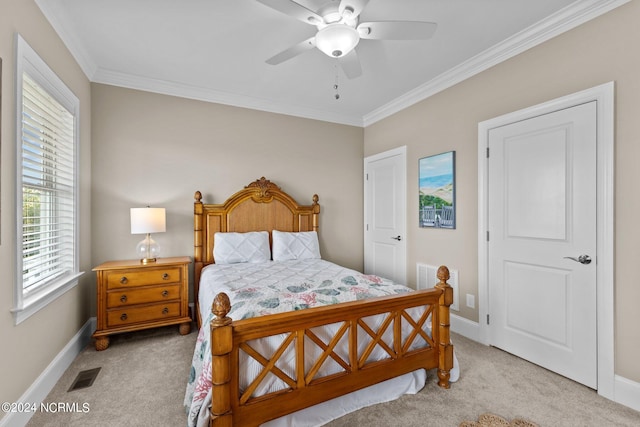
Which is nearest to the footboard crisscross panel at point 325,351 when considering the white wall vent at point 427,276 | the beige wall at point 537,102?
the beige wall at point 537,102

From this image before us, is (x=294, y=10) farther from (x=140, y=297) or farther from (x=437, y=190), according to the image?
(x=140, y=297)

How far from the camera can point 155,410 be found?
183cm

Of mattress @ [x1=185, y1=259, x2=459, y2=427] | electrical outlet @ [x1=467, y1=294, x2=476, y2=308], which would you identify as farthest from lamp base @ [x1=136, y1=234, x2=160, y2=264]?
electrical outlet @ [x1=467, y1=294, x2=476, y2=308]

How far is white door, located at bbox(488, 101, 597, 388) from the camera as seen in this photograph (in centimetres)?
208

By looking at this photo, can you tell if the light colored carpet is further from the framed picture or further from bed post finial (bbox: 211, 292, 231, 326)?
the framed picture

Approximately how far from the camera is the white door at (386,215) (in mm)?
3750

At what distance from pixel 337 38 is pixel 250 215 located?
93.3 inches

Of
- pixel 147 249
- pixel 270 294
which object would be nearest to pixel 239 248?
pixel 147 249

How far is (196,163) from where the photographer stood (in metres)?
3.46

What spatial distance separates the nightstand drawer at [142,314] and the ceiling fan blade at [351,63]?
272 centimetres

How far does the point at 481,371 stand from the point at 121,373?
2.82 m

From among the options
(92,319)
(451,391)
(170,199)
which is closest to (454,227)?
(451,391)

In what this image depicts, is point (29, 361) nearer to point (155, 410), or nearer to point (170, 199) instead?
point (155, 410)

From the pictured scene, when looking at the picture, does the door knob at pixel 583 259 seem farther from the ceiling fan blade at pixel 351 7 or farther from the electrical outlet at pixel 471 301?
the ceiling fan blade at pixel 351 7
